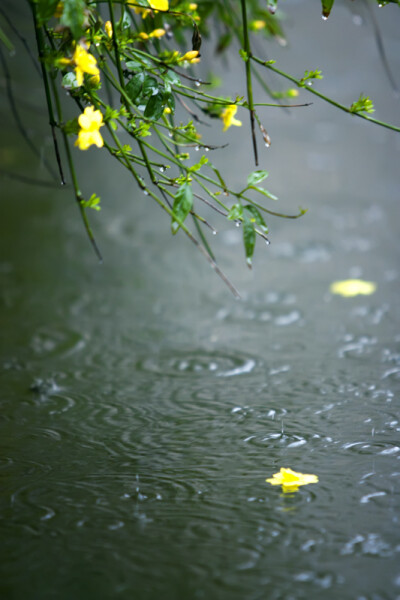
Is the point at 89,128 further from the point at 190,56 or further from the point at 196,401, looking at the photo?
the point at 196,401

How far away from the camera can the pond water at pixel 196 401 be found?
2.79 ft

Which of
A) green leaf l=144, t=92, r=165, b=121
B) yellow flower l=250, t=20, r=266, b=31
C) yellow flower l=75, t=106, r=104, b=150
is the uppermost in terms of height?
yellow flower l=250, t=20, r=266, b=31

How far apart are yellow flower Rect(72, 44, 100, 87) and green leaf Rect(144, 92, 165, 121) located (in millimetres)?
104

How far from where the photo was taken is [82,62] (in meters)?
0.84

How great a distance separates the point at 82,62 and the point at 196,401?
74 centimetres

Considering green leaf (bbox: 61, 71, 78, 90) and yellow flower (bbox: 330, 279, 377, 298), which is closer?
green leaf (bbox: 61, 71, 78, 90)

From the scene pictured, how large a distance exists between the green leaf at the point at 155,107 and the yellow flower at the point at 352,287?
1.12 metres

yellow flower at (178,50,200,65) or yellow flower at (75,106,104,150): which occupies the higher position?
yellow flower at (178,50,200,65)

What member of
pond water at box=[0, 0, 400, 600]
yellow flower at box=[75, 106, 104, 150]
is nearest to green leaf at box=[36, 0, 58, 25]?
yellow flower at box=[75, 106, 104, 150]

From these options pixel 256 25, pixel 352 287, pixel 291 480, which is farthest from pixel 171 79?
pixel 352 287

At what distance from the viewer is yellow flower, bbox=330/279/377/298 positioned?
1937 millimetres

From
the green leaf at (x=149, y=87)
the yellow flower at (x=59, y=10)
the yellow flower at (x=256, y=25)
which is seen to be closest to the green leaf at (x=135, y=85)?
the green leaf at (x=149, y=87)

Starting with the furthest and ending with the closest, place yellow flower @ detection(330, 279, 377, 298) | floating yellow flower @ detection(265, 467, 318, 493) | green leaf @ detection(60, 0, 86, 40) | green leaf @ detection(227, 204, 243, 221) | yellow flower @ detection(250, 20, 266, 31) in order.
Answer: yellow flower @ detection(330, 279, 377, 298) → yellow flower @ detection(250, 20, 266, 31) → floating yellow flower @ detection(265, 467, 318, 493) → green leaf @ detection(227, 204, 243, 221) → green leaf @ detection(60, 0, 86, 40)

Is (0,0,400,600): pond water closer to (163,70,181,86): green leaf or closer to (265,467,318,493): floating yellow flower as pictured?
(265,467,318,493): floating yellow flower
